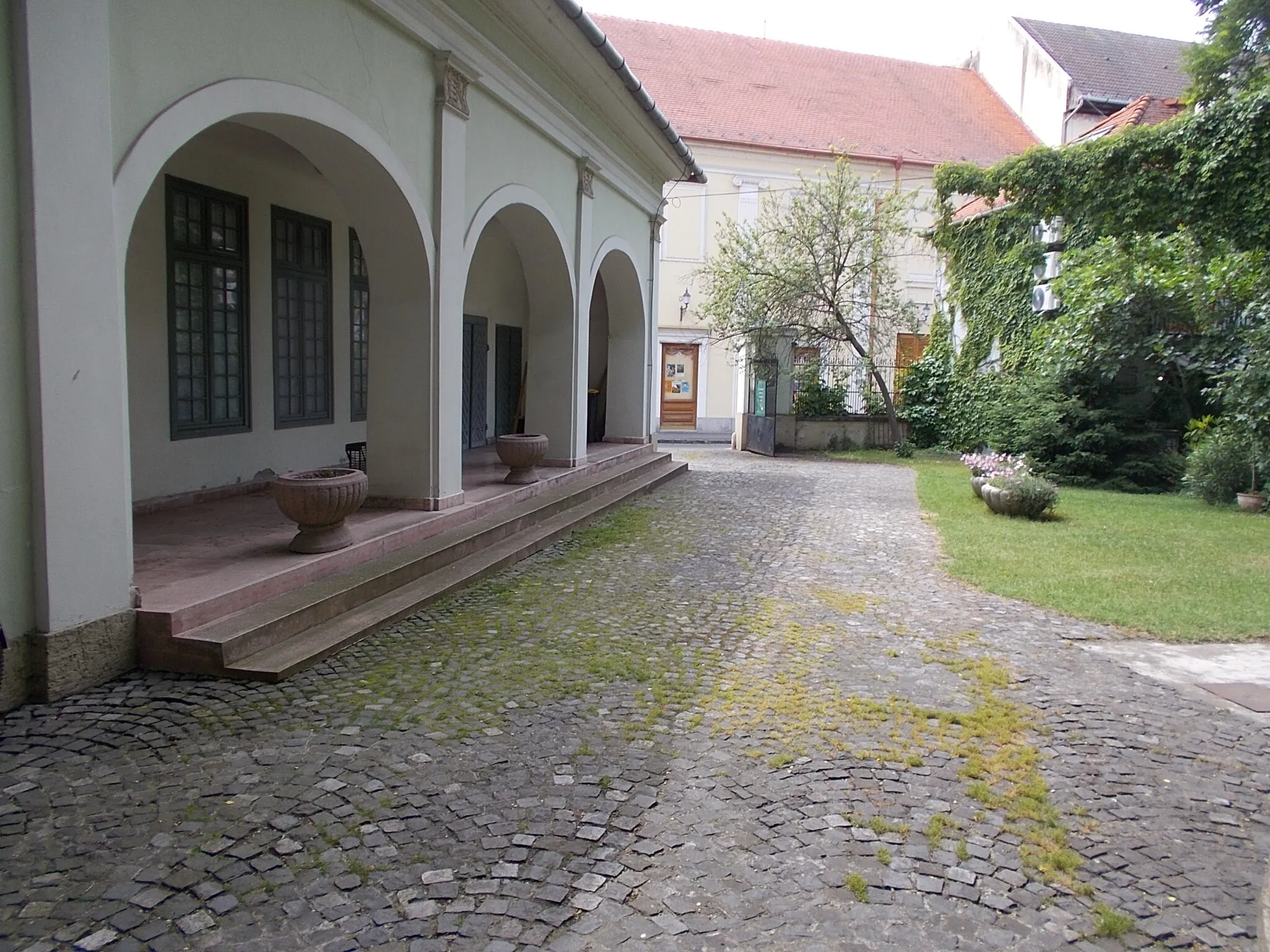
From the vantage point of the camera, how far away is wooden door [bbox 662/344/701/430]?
27.3 metres

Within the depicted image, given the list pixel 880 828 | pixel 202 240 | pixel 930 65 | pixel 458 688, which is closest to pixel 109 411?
pixel 458 688

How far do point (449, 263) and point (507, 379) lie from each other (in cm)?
745

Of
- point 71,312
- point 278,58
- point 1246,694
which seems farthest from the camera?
point 278,58

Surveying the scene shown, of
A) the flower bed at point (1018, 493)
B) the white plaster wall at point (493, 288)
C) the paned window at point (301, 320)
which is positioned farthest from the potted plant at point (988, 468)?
the paned window at point (301, 320)

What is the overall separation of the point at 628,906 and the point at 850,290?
1871cm

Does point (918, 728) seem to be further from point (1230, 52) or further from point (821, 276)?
point (821, 276)

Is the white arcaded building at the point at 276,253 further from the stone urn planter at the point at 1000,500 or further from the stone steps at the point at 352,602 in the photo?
the stone urn planter at the point at 1000,500

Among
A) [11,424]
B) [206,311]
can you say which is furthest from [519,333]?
[11,424]

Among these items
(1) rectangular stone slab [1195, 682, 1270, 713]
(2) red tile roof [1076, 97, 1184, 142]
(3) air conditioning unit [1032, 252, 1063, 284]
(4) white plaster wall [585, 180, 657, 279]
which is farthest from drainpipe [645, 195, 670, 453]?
(1) rectangular stone slab [1195, 682, 1270, 713]

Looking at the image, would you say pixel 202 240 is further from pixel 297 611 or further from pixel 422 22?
pixel 297 611

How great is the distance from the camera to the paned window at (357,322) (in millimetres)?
10477

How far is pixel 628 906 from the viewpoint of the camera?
2836 millimetres

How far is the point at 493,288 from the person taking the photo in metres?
14.3

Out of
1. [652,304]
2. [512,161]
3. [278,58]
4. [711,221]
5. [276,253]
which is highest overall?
[711,221]
